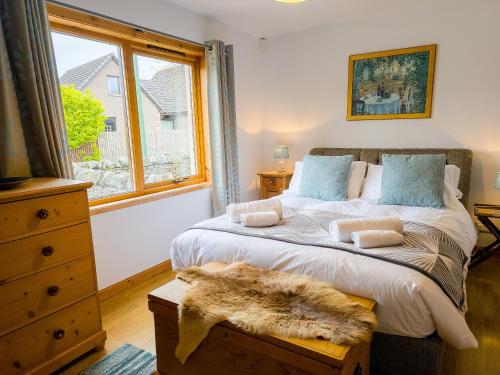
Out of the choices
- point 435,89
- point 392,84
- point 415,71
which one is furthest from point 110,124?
point 435,89

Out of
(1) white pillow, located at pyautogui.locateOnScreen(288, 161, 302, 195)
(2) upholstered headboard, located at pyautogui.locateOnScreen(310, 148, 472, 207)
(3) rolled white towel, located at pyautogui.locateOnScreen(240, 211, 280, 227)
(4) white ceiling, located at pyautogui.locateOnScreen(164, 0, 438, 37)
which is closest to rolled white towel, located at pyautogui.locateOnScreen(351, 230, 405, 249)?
(3) rolled white towel, located at pyautogui.locateOnScreen(240, 211, 280, 227)

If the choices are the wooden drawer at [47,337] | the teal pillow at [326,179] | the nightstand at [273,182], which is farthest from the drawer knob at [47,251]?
the nightstand at [273,182]

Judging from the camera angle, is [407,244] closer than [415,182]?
Yes

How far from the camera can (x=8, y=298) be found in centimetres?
148

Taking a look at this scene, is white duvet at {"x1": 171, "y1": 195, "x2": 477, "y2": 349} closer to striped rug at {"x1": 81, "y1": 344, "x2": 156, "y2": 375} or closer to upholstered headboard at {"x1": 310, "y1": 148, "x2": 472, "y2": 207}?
striped rug at {"x1": 81, "y1": 344, "x2": 156, "y2": 375}

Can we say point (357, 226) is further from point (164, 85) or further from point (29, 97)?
point (164, 85)

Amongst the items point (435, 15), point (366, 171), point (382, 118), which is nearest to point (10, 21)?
point (366, 171)

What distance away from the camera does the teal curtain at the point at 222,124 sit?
10.5 ft

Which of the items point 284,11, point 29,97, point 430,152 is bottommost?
point 430,152

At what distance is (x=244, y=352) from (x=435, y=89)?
3075mm

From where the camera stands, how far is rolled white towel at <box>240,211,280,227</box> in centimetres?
210

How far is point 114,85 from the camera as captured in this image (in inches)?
104

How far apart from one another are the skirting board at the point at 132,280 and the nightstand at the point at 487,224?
2.79 meters

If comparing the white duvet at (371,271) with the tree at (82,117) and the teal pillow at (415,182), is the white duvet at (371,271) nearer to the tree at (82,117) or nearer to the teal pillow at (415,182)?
the teal pillow at (415,182)
